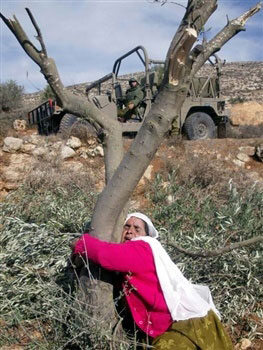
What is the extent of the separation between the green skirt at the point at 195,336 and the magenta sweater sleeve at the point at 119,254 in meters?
0.36

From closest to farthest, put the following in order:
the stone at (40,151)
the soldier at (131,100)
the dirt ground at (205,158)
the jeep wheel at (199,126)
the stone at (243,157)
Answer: the dirt ground at (205,158), the stone at (40,151), the stone at (243,157), the soldier at (131,100), the jeep wheel at (199,126)

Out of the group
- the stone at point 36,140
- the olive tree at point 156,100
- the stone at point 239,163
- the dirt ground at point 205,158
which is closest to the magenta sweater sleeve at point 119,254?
the olive tree at point 156,100

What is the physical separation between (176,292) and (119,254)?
1.32 feet

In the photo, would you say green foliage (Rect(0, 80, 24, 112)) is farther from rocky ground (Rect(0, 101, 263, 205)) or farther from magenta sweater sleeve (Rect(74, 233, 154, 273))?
magenta sweater sleeve (Rect(74, 233, 154, 273))

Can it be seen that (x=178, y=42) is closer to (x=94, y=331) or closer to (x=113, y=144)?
(x=113, y=144)

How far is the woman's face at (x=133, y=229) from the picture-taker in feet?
10.1

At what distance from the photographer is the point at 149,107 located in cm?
966

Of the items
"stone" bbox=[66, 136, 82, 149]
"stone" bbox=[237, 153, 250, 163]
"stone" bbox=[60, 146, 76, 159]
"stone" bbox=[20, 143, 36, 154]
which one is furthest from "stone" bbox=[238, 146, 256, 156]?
"stone" bbox=[20, 143, 36, 154]

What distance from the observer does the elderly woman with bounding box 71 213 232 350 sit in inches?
104

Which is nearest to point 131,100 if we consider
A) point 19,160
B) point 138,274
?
point 19,160

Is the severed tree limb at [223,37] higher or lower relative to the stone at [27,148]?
higher

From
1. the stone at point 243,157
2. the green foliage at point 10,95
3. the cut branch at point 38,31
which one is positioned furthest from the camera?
the green foliage at point 10,95

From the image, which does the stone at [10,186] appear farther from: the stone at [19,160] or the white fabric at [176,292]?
the white fabric at [176,292]

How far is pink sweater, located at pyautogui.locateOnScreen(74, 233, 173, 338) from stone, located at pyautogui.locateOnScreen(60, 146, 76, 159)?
5897 mm
